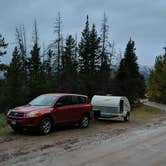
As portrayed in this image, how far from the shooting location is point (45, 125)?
563 inches

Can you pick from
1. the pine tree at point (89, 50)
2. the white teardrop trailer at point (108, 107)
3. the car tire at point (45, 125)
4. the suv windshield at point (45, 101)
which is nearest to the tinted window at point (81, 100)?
the suv windshield at point (45, 101)

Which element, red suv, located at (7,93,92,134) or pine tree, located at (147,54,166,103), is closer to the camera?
red suv, located at (7,93,92,134)

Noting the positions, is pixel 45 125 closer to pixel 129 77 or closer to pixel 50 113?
pixel 50 113

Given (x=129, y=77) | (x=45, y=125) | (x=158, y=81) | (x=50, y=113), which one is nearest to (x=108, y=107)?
(x=50, y=113)

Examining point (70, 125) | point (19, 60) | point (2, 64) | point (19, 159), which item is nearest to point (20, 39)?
point (19, 60)

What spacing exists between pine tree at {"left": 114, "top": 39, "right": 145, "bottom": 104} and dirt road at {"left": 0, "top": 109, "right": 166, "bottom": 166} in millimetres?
29200

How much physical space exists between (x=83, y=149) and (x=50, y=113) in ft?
12.7

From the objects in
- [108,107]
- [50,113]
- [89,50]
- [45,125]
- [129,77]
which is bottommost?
[45,125]

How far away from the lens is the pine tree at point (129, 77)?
4444cm

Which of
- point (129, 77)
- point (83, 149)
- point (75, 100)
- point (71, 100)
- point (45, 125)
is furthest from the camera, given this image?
point (129, 77)

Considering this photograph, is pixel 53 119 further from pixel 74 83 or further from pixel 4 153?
pixel 74 83

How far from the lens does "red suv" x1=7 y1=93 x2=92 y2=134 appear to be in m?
13.9

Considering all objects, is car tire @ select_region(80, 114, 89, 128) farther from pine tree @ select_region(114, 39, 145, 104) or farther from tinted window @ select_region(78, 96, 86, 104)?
pine tree @ select_region(114, 39, 145, 104)

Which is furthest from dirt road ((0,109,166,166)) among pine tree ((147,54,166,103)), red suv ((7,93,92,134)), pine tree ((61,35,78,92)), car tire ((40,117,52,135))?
pine tree ((147,54,166,103))
